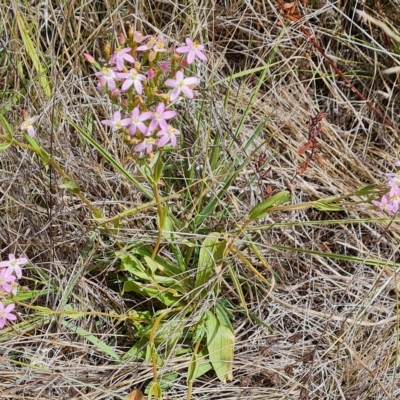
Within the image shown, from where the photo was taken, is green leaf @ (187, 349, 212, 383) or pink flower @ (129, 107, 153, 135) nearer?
pink flower @ (129, 107, 153, 135)

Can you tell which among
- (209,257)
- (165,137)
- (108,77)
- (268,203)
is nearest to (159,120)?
(165,137)

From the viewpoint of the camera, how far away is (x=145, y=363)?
1648 mm

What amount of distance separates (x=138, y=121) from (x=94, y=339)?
73 cm

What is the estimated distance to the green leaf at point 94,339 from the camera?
1.67m

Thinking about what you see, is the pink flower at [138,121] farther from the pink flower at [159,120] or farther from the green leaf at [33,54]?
the green leaf at [33,54]

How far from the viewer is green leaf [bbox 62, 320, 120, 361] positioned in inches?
65.8

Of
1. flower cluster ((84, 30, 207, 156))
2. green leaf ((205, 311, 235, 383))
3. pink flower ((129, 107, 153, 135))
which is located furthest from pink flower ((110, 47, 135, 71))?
green leaf ((205, 311, 235, 383))

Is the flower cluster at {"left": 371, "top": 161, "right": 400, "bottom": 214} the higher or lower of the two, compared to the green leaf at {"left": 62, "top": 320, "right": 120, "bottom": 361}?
higher

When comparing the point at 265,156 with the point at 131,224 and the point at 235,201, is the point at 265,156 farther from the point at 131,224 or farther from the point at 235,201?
the point at 131,224

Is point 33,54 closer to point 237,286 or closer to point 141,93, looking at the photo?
point 141,93

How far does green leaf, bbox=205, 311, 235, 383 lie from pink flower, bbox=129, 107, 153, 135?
0.68 metres

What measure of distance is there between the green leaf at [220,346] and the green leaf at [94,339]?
0.89 ft

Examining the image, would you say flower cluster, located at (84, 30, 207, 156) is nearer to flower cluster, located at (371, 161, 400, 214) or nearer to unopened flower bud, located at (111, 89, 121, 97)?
unopened flower bud, located at (111, 89, 121, 97)

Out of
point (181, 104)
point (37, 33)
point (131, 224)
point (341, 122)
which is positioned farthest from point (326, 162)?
point (37, 33)
